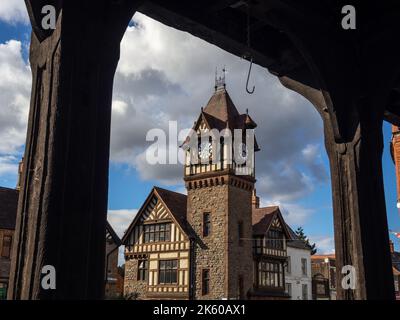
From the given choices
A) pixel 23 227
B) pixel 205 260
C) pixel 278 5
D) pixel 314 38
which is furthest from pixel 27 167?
pixel 205 260

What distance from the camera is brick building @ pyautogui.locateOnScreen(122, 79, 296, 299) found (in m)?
28.7

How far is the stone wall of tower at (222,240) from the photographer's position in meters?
28.0

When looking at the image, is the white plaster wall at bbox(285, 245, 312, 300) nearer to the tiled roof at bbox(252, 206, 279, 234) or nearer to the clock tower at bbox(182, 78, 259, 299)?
the tiled roof at bbox(252, 206, 279, 234)

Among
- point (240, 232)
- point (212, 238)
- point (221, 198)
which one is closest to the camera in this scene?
point (212, 238)

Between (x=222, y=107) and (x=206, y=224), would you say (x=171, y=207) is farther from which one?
(x=222, y=107)

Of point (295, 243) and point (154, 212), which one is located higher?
point (154, 212)

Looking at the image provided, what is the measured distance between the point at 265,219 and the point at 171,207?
6.74 meters

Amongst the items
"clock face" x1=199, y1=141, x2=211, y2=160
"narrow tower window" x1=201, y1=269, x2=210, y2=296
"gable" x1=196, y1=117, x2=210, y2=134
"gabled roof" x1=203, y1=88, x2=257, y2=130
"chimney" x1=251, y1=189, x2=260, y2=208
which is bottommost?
"narrow tower window" x1=201, y1=269, x2=210, y2=296

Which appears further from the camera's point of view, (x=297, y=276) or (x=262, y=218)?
(x=297, y=276)

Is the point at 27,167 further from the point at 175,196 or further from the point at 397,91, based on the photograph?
the point at 175,196

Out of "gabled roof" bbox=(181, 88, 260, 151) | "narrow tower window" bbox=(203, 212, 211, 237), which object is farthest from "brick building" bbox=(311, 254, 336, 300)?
"gabled roof" bbox=(181, 88, 260, 151)

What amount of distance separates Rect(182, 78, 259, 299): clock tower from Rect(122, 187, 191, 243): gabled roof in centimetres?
60

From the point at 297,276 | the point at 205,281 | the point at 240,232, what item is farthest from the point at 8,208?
the point at 297,276

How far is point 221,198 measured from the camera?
2973 cm
